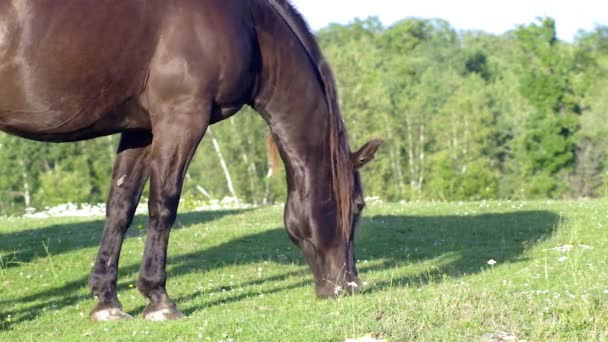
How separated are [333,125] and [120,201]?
203 centimetres

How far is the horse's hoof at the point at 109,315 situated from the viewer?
7.31m

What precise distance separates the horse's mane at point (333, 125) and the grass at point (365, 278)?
860 millimetres

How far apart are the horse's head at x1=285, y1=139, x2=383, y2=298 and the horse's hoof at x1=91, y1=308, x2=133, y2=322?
170 centimetres

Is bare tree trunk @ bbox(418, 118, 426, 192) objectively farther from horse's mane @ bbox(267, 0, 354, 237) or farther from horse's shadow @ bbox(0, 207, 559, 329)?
horse's mane @ bbox(267, 0, 354, 237)

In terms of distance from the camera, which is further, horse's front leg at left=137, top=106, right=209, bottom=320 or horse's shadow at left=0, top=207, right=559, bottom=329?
horse's shadow at left=0, top=207, right=559, bottom=329

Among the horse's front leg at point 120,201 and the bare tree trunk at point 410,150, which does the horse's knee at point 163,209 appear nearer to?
the horse's front leg at point 120,201

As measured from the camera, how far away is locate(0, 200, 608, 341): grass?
617 centimetres

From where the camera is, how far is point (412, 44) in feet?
373

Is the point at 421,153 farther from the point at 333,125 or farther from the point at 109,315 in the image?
the point at 109,315

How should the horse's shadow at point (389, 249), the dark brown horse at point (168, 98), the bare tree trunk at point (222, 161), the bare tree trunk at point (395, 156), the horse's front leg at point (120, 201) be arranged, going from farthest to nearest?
1. the bare tree trunk at point (395, 156)
2. the bare tree trunk at point (222, 161)
3. the horse's shadow at point (389, 249)
4. the horse's front leg at point (120, 201)
5. the dark brown horse at point (168, 98)

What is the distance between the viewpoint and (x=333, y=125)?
786cm

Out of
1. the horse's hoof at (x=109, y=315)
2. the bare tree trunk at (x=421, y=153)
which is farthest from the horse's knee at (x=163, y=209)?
the bare tree trunk at (x=421, y=153)

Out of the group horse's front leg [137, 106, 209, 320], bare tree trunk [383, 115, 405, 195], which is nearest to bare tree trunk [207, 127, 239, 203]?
bare tree trunk [383, 115, 405, 195]

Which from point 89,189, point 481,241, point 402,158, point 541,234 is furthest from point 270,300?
point 402,158
